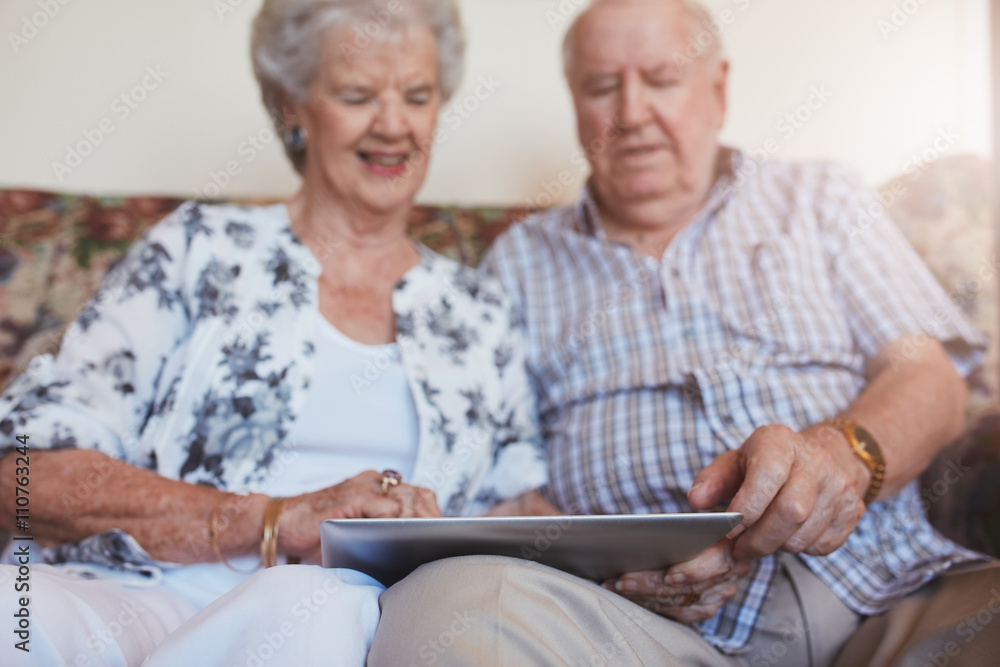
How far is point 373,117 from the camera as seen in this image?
4.09 ft

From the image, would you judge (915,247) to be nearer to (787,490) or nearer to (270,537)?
(787,490)

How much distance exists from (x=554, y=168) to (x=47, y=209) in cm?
114

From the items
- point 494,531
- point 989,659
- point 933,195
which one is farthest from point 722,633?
point 933,195

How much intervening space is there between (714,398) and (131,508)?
2.60 ft

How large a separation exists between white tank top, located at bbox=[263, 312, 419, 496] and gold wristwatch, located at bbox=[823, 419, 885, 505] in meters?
0.58

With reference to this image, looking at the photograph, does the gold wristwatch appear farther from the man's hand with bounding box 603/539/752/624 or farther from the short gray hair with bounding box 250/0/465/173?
the short gray hair with bounding box 250/0/465/173

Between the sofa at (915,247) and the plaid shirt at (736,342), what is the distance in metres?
0.11

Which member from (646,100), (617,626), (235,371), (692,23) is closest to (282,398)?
(235,371)

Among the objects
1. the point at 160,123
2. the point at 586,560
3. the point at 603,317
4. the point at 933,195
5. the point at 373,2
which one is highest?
the point at 373,2

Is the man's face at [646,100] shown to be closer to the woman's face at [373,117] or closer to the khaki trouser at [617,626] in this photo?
the woman's face at [373,117]

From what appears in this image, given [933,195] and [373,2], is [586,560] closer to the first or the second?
[373,2]

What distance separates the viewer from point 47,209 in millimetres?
1405

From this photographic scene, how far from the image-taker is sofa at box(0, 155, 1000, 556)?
1.17m

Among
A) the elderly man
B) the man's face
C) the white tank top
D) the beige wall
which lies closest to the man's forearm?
the elderly man
